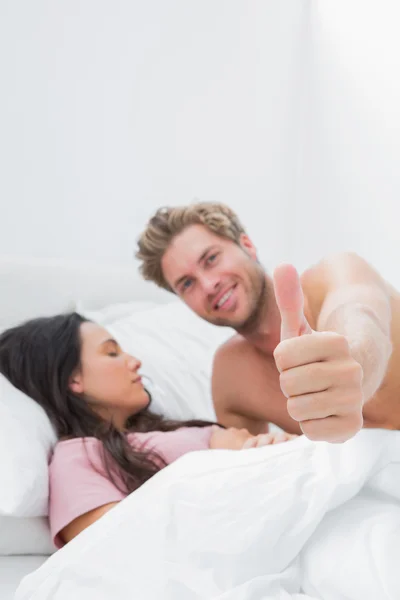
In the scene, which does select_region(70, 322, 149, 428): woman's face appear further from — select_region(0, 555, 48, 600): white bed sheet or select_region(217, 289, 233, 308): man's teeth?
select_region(0, 555, 48, 600): white bed sheet

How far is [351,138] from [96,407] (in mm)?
1290

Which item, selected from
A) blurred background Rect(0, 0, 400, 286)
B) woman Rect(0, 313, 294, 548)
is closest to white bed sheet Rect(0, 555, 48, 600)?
woman Rect(0, 313, 294, 548)

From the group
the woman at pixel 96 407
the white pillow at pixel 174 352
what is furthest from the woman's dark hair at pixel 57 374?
the white pillow at pixel 174 352

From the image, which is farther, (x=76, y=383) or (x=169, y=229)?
(x=169, y=229)

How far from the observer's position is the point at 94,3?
6.57 feet

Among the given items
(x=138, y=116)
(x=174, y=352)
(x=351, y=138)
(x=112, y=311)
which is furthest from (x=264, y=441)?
(x=351, y=138)

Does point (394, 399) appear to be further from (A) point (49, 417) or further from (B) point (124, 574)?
(A) point (49, 417)

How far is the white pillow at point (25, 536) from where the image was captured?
1.17 meters

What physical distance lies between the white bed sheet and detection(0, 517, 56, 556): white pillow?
1cm

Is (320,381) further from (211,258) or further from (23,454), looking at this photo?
(211,258)

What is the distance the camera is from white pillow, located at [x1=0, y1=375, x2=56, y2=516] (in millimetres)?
1115

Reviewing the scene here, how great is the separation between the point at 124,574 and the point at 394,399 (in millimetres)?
586

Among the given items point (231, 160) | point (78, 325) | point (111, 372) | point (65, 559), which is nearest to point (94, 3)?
point (231, 160)

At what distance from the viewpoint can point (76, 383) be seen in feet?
4.99
